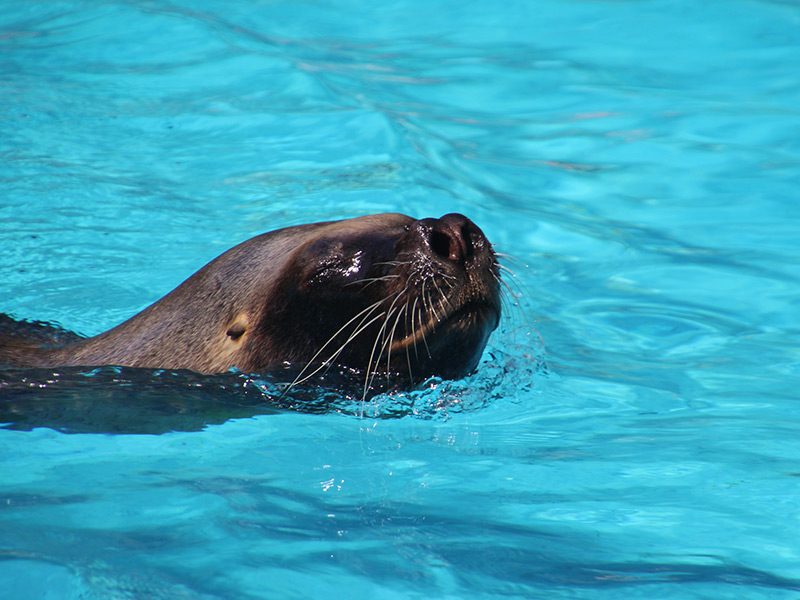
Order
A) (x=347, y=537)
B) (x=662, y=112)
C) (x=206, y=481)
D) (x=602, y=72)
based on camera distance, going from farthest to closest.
→ (x=602, y=72) < (x=662, y=112) < (x=206, y=481) < (x=347, y=537)

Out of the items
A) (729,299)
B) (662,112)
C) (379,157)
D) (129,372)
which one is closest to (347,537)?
(129,372)

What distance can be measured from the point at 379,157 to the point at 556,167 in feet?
3.88

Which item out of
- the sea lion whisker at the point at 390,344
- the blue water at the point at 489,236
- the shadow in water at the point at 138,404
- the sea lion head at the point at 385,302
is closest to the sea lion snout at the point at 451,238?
the sea lion head at the point at 385,302

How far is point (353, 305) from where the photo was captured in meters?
4.03

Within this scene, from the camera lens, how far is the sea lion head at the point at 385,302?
12.9 feet

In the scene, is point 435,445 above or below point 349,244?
below

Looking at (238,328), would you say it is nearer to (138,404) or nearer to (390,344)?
(138,404)

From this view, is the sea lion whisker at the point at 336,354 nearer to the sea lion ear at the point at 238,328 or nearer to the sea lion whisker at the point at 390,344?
the sea lion whisker at the point at 390,344

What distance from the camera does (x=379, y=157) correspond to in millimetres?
8133

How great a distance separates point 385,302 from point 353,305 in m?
0.13

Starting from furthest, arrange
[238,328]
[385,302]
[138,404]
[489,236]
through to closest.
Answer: [489,236]
[238,328]
[138,404]
[385,302]

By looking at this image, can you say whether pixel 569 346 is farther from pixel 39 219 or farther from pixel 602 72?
pixel 602 72

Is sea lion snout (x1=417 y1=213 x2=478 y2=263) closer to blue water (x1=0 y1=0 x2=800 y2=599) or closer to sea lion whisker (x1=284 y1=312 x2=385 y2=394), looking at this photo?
sea lion whisker (x1=284 y1=312 x2=385 y2=394)

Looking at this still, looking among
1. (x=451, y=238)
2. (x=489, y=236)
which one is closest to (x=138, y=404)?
(x=451, y=238)
